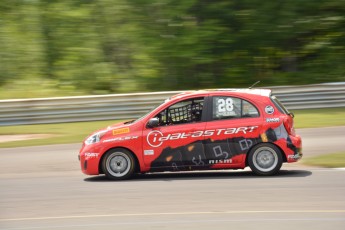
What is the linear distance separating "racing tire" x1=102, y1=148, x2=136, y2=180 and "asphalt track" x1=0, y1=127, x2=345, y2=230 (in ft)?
0.63

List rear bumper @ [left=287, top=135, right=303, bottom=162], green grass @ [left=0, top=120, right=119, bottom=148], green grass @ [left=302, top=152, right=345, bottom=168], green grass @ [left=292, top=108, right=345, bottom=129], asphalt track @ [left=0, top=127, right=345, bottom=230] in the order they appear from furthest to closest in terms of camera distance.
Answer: green grass @ [left=292, top=108, right=345, bottom=129], green grass @ [left=0, top=120, right=119, bottom=148], green grass @ [left=302, top=152, right=345, bottom=168], rear bumper @ [left=287, top=135, right=303, bottom=162], asphalt track @ [left=0, top=127, right=345, bottom=230]

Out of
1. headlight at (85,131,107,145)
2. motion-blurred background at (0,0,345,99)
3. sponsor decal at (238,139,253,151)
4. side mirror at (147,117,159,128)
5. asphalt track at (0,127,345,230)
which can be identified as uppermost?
motion-blurred background at (0,0,345,99)

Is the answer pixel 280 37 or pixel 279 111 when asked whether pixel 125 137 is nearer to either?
pixel 279 111

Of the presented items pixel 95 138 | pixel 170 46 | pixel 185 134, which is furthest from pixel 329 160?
pixel 170 46

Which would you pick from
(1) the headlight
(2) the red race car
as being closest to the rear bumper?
(2) the red race car

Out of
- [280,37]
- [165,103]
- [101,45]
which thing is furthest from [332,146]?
[101,45]

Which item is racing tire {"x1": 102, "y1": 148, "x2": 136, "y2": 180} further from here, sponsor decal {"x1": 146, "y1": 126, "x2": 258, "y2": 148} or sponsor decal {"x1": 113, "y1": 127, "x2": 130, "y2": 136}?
sponsor decal {"x1": 146, "y1": 126, "x2": 258, "y2": 148}

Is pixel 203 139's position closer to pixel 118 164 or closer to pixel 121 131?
pixel 121 131

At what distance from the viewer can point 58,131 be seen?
19.0 meters

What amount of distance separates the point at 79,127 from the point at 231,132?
30.2 ft

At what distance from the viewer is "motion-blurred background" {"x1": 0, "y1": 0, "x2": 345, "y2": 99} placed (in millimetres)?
23141

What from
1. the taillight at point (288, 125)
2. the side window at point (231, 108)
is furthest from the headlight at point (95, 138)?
the taillight at point (288, 125)

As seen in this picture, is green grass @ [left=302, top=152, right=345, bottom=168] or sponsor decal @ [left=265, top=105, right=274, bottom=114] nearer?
sponsor decal @ [left=265, top=105, right=274, bottom=114]

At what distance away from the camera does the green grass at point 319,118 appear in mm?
17902
